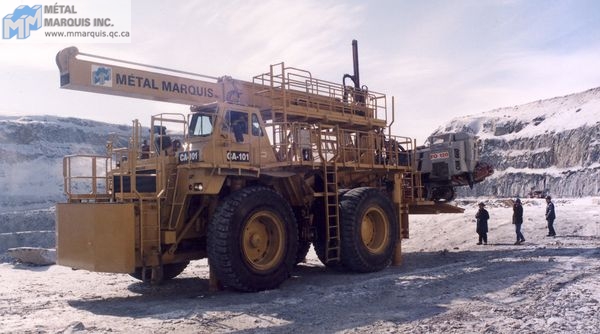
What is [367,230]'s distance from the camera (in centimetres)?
1222

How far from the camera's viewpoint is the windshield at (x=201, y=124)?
9.78 meters

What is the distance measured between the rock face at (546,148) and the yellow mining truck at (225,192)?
49690mm

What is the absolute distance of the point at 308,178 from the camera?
36.7ft

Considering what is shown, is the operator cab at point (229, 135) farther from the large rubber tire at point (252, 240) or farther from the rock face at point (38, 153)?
the rock face at point (38, 153)

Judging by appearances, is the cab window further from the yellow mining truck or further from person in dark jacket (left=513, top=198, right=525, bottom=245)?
person in dark jacket (left=513, top=198, right=525, bottom=245)

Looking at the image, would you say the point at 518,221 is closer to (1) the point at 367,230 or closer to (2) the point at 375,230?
(2) the point at 375,230

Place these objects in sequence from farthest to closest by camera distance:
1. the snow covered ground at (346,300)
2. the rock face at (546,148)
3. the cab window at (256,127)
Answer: the rock face at (546,148)
the cab window at (256,127)
the snow covered ground at (346,300)

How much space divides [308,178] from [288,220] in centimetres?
152

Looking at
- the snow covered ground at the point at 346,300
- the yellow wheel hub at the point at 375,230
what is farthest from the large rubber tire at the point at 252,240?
the yellow wheel hub at the point at 375,230

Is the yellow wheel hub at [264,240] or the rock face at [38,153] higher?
the rock face at [38,153]

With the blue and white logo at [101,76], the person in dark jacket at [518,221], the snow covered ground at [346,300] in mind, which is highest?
the blue and white logo at [101,76]

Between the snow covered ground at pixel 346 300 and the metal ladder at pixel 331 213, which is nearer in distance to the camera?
the snow covered ground at pixel 346 300

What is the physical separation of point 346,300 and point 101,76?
5.27 metres

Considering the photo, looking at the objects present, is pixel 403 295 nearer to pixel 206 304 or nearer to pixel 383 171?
pixel 206 304
